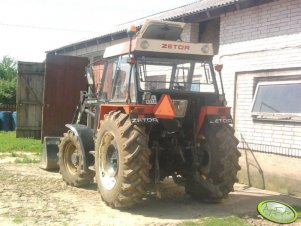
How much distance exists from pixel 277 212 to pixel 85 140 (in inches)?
134

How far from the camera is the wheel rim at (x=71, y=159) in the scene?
812 cm

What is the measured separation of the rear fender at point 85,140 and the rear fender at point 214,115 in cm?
200

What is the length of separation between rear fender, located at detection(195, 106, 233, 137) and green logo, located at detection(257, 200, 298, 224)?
4.54ft

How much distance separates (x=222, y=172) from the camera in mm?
6941

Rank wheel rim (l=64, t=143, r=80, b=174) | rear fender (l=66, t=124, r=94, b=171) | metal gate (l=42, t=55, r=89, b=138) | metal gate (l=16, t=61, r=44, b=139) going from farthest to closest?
metal gate (l=16, t=61, r=44, b=139) < metal gate (l=42, t=55, r=89, b=138) < wheel rim (l=64, t=143, r=80, b=174) < rear fender (l=66, t=124, r=94, b=171)

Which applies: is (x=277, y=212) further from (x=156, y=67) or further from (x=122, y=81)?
(x=122, y=81)

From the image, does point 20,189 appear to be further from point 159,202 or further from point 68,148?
point 159,202

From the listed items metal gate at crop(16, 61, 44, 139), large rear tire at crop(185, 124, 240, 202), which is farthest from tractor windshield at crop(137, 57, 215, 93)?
metal gate at crop(16, 61, 44, 139)

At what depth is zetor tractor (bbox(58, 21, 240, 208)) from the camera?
626 cm

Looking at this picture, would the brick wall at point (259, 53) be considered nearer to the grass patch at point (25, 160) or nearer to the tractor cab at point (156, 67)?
the tractor cab at point (156, 67)

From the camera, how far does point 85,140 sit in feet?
25.7

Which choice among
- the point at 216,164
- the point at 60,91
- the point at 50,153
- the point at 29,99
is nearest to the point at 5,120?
the point at 29,99

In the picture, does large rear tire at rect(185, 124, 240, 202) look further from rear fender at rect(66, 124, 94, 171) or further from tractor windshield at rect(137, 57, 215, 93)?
rear fender at rect(66, 124, 94, 171)

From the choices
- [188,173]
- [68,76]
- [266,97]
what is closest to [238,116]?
[266,97]
